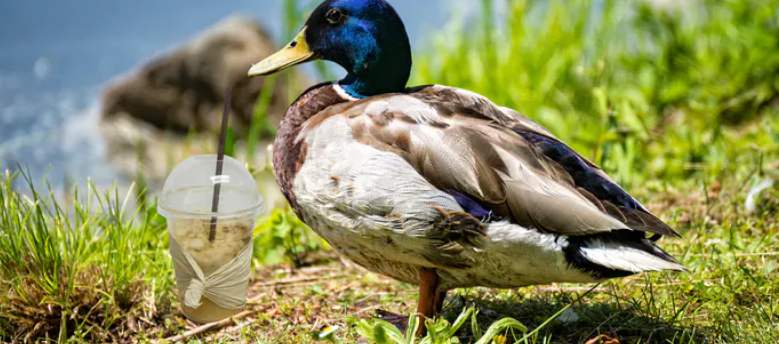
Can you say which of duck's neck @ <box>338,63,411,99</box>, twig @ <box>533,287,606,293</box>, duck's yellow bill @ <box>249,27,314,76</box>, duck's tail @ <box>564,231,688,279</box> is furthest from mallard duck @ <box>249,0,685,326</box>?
twig @ <box>533,287,606,293</box>

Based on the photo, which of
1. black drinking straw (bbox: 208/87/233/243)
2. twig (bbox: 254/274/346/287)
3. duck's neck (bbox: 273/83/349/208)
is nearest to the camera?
duck's neck (bbox: 273/83/349/208)

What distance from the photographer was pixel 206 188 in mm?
2756

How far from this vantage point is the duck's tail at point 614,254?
1990mm

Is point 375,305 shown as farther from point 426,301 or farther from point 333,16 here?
point 333,16

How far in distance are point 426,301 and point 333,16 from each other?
1.00 meters

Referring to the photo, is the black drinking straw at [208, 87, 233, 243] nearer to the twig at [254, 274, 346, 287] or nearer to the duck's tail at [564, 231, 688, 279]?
the twig at [254, 274, 346, 287]

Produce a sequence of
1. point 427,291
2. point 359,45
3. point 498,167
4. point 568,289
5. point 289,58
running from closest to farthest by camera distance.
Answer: point 498,167
point 427,291
point 359,45
point 289,58
point 568,289

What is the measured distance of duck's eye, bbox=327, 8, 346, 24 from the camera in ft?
8.22

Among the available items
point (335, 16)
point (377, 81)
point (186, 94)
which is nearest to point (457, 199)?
point (377, 81)

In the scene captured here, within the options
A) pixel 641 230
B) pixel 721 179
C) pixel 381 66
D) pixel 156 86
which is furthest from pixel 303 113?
pixel 156 86

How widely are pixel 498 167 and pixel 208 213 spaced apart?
3.42 ft

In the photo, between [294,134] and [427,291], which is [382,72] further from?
[427,291]

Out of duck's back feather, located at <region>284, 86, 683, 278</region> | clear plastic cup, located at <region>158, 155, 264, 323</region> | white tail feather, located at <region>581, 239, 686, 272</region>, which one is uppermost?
duck's back feather, located at <region>284, 86, 683, 278</region>

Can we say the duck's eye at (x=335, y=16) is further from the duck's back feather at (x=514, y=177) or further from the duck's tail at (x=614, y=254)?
the duck's tail at (x=614, y=254)
